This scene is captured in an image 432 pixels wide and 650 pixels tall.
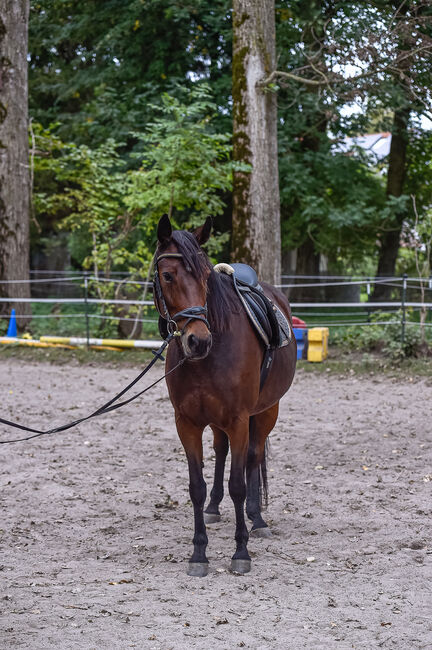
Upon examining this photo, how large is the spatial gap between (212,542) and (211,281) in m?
1.82

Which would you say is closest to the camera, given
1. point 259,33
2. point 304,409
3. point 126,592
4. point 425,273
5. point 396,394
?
point 126,592

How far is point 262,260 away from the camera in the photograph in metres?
12.6

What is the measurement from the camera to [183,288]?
4047mm

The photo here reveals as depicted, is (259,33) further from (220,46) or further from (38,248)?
(38,248)

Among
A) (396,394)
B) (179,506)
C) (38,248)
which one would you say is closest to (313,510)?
(179,506)

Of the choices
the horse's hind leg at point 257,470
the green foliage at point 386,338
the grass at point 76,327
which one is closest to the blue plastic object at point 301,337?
the green foliage at point 386,338

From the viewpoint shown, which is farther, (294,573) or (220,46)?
(220,46)

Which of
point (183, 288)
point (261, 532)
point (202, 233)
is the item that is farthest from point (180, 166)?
point (183, 288)

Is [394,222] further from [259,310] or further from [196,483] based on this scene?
[196,483]

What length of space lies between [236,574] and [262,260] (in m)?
8.55

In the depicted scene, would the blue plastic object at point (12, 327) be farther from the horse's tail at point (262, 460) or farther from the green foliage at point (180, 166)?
the horse's tail at point (262, 460)

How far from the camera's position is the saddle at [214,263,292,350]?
4.73 metres

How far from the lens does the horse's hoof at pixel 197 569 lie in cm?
443

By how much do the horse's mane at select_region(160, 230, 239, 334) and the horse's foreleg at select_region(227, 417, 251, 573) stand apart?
62cm
